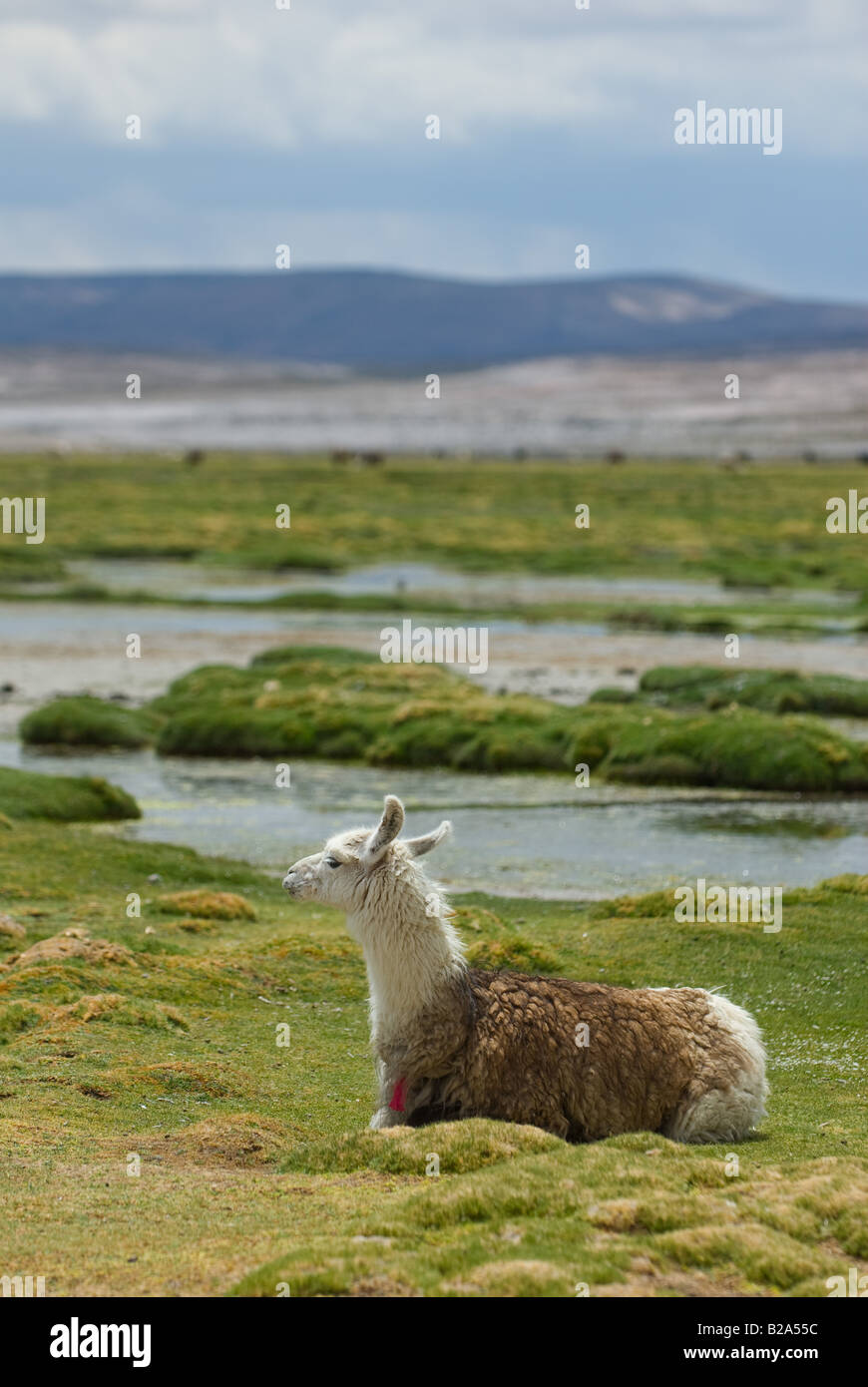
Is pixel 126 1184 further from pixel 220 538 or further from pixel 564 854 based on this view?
pixel 220 538

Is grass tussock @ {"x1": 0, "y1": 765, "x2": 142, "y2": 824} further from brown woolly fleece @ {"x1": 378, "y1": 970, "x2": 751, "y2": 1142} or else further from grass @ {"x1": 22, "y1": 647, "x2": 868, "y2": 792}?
brown woolly fleece @ {"x1": 378, "y1": 970, "x2": 751, "y2": 1142}

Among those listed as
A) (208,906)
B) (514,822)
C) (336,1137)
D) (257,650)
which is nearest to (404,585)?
(257,650)

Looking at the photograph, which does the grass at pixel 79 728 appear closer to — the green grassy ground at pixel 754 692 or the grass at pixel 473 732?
the grass at pixel 473 732

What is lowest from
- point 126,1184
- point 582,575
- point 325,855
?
point 126,1184

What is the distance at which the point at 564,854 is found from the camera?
76.4ft

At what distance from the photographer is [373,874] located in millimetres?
11289

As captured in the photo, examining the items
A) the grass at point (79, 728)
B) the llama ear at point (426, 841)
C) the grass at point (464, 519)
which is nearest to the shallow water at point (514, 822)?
the grass at point (79, 728)

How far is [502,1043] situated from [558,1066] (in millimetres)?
362

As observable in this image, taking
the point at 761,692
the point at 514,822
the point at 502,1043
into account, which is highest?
the point at 761,692

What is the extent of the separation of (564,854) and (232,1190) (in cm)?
1353

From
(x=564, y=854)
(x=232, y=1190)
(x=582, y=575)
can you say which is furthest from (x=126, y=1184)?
(x=582, y=575)

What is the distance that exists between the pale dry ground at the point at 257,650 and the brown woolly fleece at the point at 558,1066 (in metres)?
24.2

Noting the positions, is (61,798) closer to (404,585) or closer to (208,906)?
(208,906)

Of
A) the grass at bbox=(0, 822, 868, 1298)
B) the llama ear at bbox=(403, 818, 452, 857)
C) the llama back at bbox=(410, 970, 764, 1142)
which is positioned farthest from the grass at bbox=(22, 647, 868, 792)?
the llama ear at bbox=(403, 818, 452, 857)
